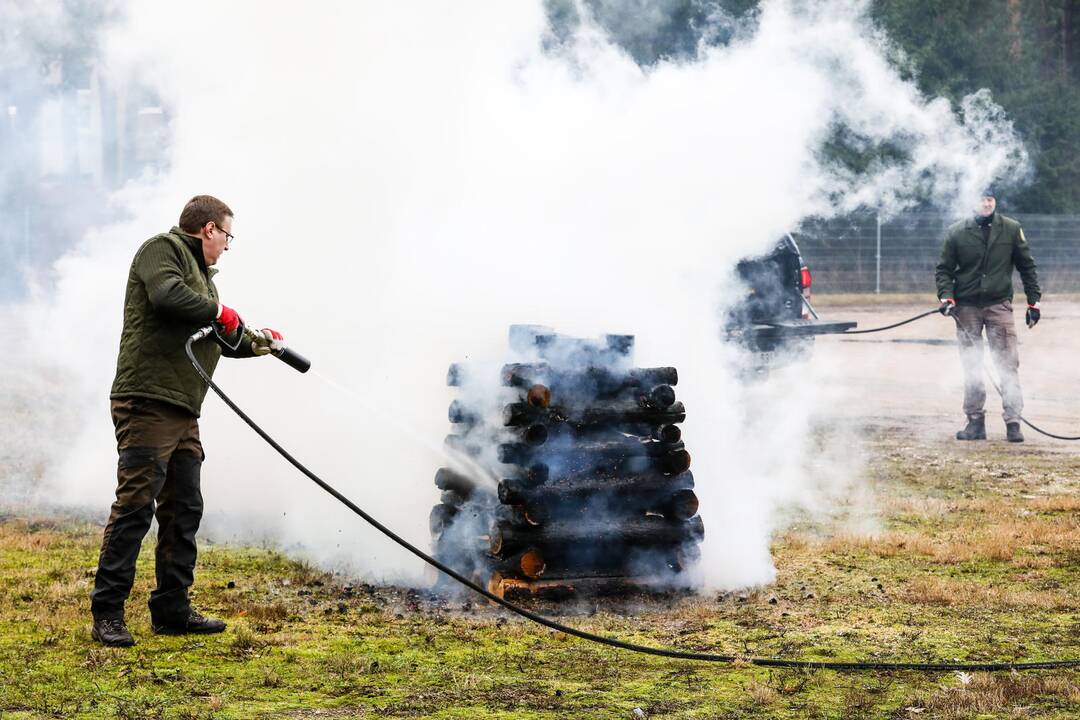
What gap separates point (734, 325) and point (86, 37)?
943cm

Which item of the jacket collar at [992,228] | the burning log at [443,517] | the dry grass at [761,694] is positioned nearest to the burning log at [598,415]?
the burning log at [443,517]

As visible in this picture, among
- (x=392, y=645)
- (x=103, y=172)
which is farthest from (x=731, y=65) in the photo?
(x=103, y=172)

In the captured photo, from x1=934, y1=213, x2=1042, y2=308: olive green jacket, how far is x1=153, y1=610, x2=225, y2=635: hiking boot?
325 inches

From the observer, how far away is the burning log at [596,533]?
6344 mm

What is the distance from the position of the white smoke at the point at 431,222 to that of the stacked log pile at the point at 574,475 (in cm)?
52

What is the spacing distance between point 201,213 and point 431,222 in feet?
10.3

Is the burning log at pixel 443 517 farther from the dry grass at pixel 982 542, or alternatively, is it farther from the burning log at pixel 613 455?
the dry grass at pixel 982 542

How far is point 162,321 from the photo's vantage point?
548 centimetres

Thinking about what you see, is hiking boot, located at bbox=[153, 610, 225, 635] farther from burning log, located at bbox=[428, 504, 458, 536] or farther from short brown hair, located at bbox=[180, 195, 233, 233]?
short brown hair, located at bbox=[180, 195, 233, 233]

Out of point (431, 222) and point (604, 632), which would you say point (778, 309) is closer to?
point (431, 222)

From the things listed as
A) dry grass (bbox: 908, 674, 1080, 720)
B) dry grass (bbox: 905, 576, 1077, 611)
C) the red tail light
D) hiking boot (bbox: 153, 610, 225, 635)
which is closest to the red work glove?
hiking boot (bbox: 153, 610, 225, 635)

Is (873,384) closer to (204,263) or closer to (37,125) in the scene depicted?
(204,263)

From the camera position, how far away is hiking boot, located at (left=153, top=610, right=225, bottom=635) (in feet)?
18.5

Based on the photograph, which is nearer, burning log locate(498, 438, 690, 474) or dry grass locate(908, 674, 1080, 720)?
dry grass locate(908, 674, 1080, 720)
